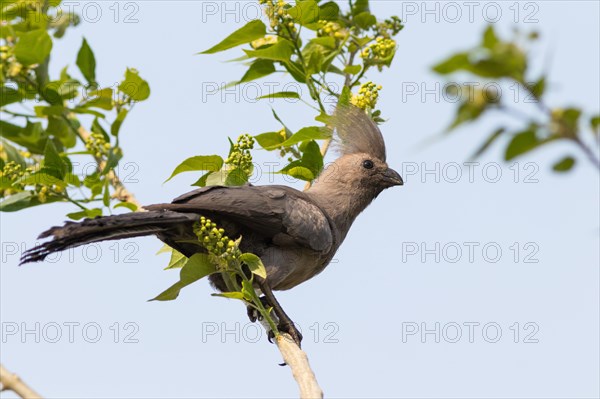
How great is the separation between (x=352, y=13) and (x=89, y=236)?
93.8 inches

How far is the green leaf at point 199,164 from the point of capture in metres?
4.44

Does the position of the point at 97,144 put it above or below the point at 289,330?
above

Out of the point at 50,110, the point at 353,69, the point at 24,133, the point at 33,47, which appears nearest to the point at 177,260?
the point at 24,133

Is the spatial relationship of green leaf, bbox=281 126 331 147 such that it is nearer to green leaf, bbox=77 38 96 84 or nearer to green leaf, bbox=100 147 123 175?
green leaf, bbox=100 147 123 175

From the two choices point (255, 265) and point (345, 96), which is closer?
point (255, 265)

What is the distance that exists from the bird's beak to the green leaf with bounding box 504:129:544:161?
4694 millimetres

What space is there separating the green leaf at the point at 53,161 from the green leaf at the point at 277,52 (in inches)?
47.9

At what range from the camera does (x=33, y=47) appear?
3.06 meters

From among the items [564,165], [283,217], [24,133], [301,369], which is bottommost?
[564,165]

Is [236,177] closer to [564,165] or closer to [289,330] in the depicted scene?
[289,330]

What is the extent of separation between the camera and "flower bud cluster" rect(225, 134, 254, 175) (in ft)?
14.4

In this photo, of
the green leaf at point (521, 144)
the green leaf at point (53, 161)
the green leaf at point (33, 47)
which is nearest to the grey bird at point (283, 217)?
the green leaf at point (53, 161)

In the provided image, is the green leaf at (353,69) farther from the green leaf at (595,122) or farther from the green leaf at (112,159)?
the green leaf at (595,122)

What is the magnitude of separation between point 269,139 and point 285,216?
49 cm
